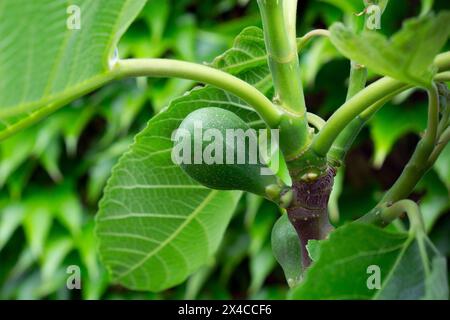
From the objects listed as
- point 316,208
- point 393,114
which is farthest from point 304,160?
point 393,114

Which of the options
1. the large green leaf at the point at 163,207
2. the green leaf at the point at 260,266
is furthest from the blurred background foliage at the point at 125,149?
the large green leaf at the point at 163,207

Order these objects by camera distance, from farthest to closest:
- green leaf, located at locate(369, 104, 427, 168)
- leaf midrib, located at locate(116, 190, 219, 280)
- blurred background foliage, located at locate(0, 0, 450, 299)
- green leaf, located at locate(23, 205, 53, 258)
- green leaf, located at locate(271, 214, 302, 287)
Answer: green leaf, located at locate(23, 205, 53, 258) → blurred background foliage, located at locate(0, 0, 450, 299) → green leaf, located at locate(369, 104, 427, 168) → leaf midrib, located at locate(116, 190, 219, 280) → green leaf, located at locate(271, 214, 302, 287)

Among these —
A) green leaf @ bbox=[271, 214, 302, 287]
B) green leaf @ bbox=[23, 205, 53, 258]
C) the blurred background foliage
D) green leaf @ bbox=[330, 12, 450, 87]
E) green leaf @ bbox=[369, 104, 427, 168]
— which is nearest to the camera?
green leaf @ bbox=[330, 12, 450, 87]

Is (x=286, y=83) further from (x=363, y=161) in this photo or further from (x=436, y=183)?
(x=363, y=161)

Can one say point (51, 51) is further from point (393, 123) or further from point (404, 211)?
point (393, 123)

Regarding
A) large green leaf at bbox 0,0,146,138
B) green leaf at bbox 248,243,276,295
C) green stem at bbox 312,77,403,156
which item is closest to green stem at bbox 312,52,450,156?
green stem at bbox 312,77,403,156

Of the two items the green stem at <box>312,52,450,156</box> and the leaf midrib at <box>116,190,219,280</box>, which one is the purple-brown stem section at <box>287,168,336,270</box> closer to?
the green stem at <box>312,52,450,156</box>
